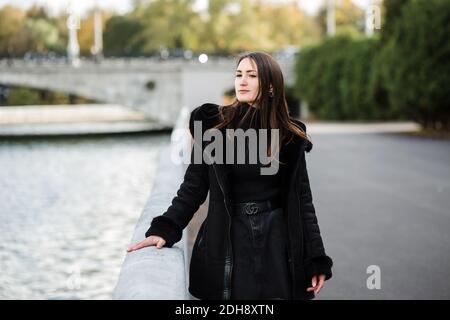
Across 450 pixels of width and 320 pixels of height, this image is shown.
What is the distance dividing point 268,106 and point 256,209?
1.58ft

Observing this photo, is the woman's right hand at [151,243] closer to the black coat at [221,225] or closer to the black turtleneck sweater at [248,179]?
the black coat at [221,225]

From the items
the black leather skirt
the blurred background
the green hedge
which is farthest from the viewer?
the green hedge

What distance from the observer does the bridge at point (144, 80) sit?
1602 inches

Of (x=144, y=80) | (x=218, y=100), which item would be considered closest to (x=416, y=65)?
(x=218, y=100)

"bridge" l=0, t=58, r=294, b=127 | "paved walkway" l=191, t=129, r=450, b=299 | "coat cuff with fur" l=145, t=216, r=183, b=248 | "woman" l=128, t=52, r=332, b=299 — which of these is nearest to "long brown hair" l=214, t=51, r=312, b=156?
"woman" l=128, t=52, r=332, b=299

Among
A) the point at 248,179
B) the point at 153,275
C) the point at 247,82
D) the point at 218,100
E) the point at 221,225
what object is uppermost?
the point at 247,82

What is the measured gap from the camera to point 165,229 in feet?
12.0

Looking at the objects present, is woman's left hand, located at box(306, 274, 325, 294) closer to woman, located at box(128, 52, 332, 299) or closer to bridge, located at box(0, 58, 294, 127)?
woman, located at box(128, 52, 332, 299)

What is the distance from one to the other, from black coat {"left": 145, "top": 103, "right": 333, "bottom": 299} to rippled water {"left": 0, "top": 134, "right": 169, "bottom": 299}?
4.59m

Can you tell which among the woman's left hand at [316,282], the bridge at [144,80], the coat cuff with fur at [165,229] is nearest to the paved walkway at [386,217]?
the woman's left hand at [316,282]

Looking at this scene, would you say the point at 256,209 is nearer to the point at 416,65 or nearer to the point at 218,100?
the point at 416,65

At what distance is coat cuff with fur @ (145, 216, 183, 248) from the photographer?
3654 mm

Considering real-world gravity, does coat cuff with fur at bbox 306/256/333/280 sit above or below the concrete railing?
below

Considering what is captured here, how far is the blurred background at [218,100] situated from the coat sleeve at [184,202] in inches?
29.3
